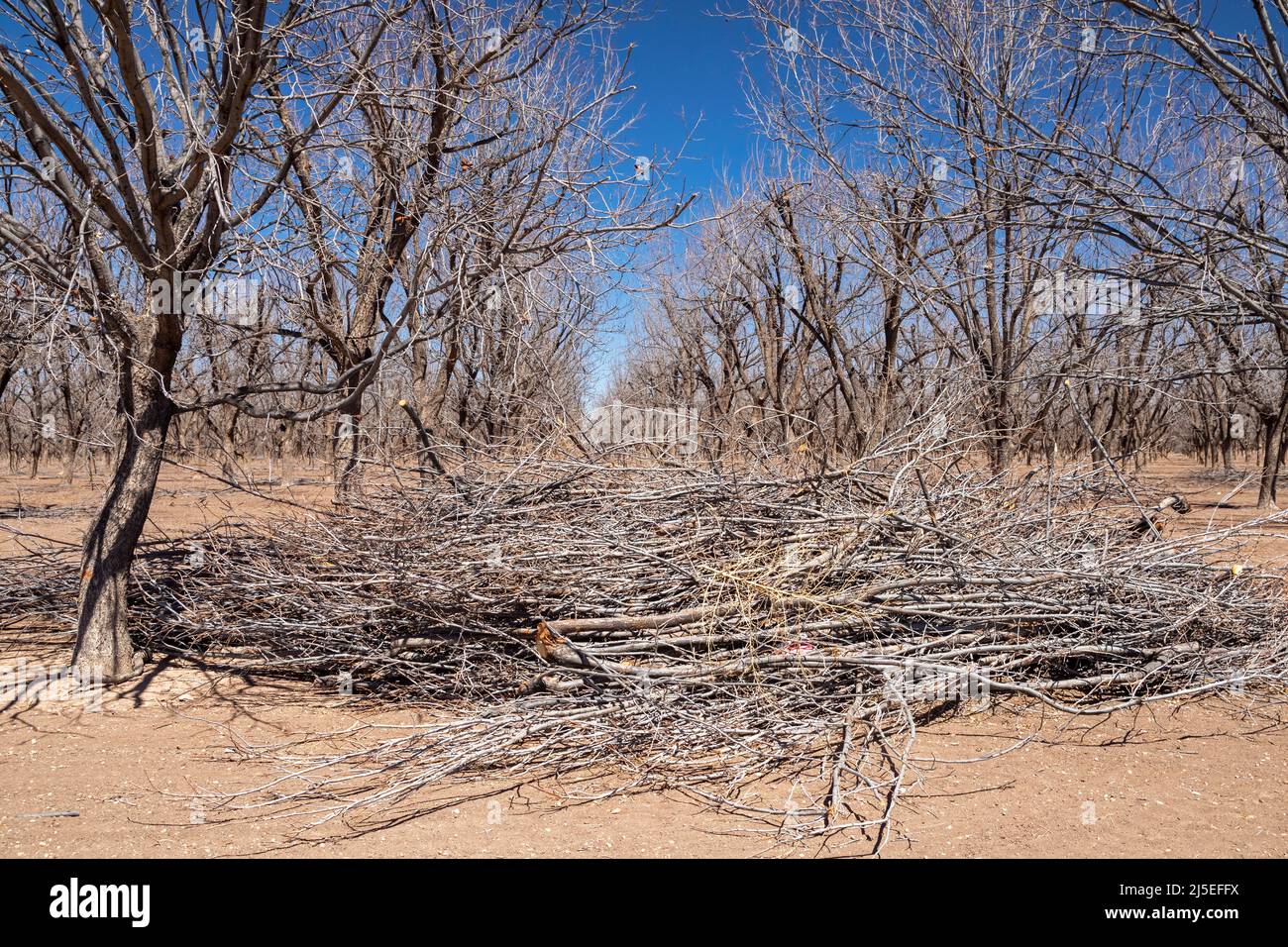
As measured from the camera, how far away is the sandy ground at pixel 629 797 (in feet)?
11.0

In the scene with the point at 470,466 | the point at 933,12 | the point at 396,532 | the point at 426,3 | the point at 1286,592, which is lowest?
the point at 1286,592

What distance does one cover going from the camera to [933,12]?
27.0 ft

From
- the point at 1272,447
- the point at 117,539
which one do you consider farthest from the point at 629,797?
the point at 1272,447

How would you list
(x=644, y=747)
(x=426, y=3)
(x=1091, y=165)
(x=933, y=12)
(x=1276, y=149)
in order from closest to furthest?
(x=644, y=747), (x=1276, y=149), (x=1091, y=165), (x=426, y=3), (x=933, y=12)

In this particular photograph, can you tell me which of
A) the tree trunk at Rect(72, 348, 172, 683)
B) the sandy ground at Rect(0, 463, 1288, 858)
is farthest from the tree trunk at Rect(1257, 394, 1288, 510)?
the tree trunk at Rect(72, 348, 172, 683)

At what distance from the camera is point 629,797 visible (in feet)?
12.7

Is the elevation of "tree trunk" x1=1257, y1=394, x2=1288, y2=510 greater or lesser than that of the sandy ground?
greater

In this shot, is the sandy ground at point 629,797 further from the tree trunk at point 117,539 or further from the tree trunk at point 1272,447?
the tree trunk at point 1272,447

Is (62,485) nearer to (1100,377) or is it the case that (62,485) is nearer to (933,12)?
(933,12)

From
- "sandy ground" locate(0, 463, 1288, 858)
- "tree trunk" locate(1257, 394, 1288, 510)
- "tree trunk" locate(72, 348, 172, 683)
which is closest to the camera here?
"sandy ground" locate(0, 463, 1288, 858)

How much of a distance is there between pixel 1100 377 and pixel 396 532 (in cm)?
469

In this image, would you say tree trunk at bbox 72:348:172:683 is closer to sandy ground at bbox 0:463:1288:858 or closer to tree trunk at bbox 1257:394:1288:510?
sandy ground at bbox 0:463:1288:858

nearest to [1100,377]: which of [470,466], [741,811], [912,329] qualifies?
[741,811]

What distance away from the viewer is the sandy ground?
11.0 feet
